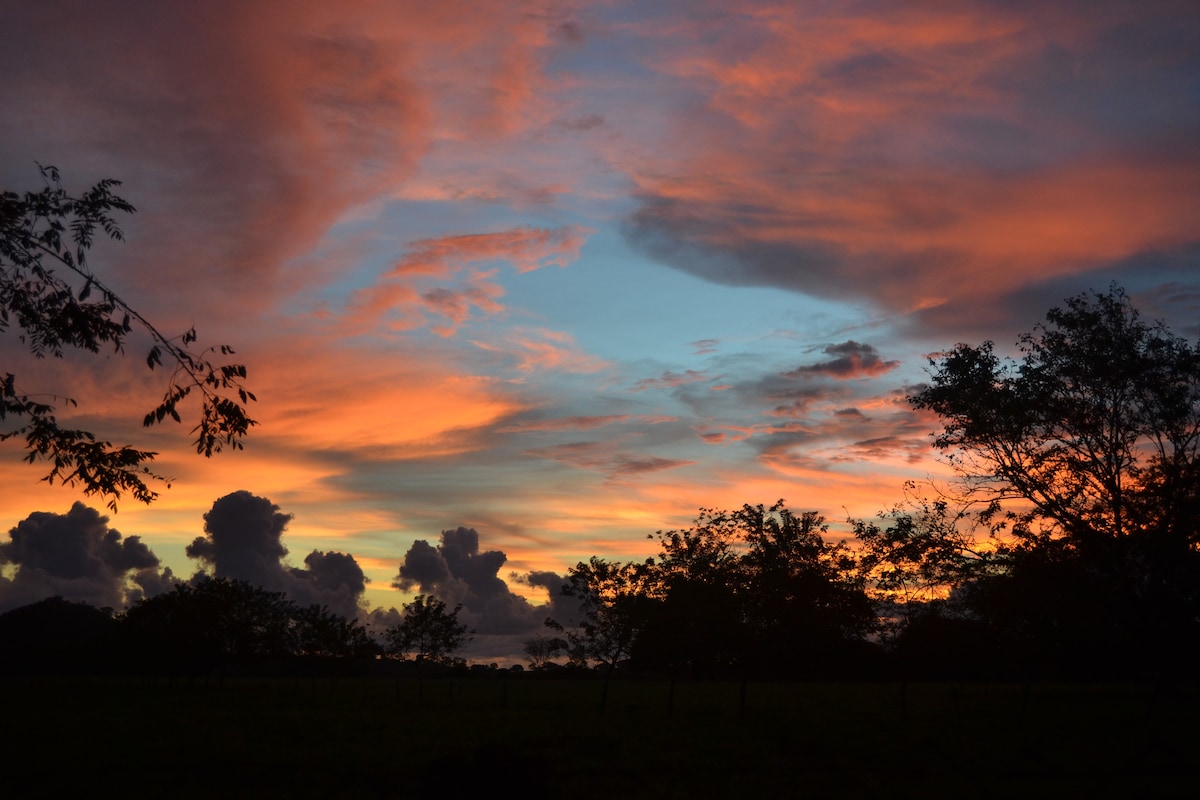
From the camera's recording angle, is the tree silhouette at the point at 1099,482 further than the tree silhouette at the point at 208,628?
No

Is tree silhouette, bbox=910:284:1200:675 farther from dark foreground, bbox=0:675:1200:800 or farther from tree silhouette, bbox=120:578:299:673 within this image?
tree silhouette, bbox=120:578:299:673

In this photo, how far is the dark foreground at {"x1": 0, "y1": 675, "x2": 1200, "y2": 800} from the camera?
2422cm

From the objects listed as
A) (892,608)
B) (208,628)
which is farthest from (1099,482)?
(208,628)

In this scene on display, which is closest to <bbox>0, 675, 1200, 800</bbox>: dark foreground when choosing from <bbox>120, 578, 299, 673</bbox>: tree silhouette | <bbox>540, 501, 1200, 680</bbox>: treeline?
<bbox>540, 501, 1200, 680</bbox>: treeline

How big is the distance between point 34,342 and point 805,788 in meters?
22.8

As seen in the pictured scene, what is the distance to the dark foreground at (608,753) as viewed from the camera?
2422cm

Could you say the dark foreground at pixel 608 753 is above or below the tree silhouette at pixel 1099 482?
below

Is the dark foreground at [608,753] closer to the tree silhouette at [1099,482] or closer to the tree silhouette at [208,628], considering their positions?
the tree silhouette at [1099,482]

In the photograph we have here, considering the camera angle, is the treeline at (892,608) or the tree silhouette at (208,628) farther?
the tree silhouette at (208,628)

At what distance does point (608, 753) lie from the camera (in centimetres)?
3212

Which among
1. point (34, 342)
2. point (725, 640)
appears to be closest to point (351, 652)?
point (725, 640)

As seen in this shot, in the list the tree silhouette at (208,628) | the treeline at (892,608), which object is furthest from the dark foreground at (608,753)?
the tree silhouette at (208,628)

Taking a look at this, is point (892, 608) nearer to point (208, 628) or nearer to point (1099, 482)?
point (1099, 482)

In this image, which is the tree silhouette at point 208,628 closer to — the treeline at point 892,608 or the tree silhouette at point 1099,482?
the treeline at point 892,608
